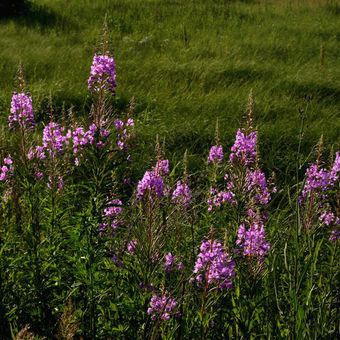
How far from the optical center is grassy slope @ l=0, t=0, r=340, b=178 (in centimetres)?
614

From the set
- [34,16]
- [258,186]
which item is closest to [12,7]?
[34,16]

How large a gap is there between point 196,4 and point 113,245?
411 inches

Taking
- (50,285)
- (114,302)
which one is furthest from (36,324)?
(114,302)

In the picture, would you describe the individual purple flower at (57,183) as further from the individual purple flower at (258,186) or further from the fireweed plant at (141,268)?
the individual purple flower at (258,186)

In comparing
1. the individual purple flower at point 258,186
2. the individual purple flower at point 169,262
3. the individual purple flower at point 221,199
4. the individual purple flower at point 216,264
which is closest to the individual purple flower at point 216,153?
the individual purple flower at point 221,199

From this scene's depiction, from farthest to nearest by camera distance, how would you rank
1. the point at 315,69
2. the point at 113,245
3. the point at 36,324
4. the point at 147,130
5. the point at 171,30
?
the point at 171,30 → the point at 315,69 → the point at 147,130 → the point at 113,245 → the point at 36,324

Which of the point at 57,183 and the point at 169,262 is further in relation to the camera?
the point at 57,183

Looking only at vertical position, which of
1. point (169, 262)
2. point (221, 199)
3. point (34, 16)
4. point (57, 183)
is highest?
point (57, 183)

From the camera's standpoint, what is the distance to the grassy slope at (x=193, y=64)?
6137mm

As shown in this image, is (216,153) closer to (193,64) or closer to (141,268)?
→ (141,268)

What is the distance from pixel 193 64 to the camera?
8047 mm

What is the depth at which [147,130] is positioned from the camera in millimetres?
5832

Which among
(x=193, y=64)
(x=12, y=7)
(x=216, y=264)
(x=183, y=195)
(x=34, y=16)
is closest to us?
(x=216, y=264)

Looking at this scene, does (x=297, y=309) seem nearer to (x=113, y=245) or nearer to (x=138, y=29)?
(x=113, y=245)
